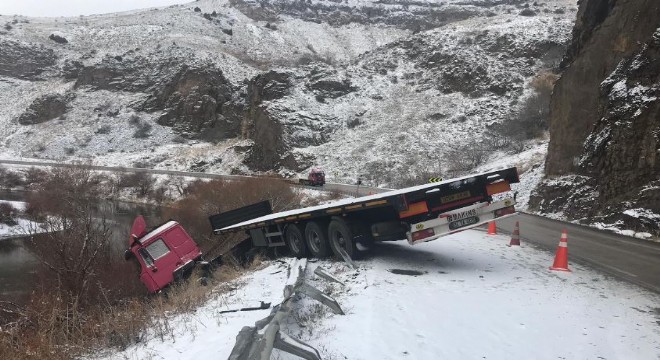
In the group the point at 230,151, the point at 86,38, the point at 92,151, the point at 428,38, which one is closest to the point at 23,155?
the point at 92,151

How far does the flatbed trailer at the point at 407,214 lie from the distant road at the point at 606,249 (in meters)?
2.08

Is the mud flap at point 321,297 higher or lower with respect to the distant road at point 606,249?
higher

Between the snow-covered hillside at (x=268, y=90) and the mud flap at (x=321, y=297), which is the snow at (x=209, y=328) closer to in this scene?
the mud flap at (x=321, y=297)

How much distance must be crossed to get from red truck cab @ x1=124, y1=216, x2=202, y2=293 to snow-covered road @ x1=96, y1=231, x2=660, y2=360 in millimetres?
4604

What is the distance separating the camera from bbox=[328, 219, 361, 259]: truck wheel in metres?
8.95

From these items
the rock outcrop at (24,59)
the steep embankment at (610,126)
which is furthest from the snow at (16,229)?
the rock outcrop at (24,59)

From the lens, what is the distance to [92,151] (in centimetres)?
5762

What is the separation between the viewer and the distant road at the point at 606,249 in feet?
27.1

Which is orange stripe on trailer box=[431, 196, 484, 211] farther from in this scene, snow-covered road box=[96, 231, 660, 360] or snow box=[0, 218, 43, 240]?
snow box=[0, 218, 43, 240]

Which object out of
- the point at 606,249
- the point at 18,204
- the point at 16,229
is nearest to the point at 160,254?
the point at 606,249

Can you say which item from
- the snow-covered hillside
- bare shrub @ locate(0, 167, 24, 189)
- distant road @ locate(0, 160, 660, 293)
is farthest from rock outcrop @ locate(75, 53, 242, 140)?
distant road @ locate(0, 160, 660, 293)

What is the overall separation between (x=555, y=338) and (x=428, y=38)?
5935cm

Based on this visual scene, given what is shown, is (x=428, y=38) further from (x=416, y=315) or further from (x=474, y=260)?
(x=416, y=315)

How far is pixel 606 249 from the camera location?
35.1 feet
